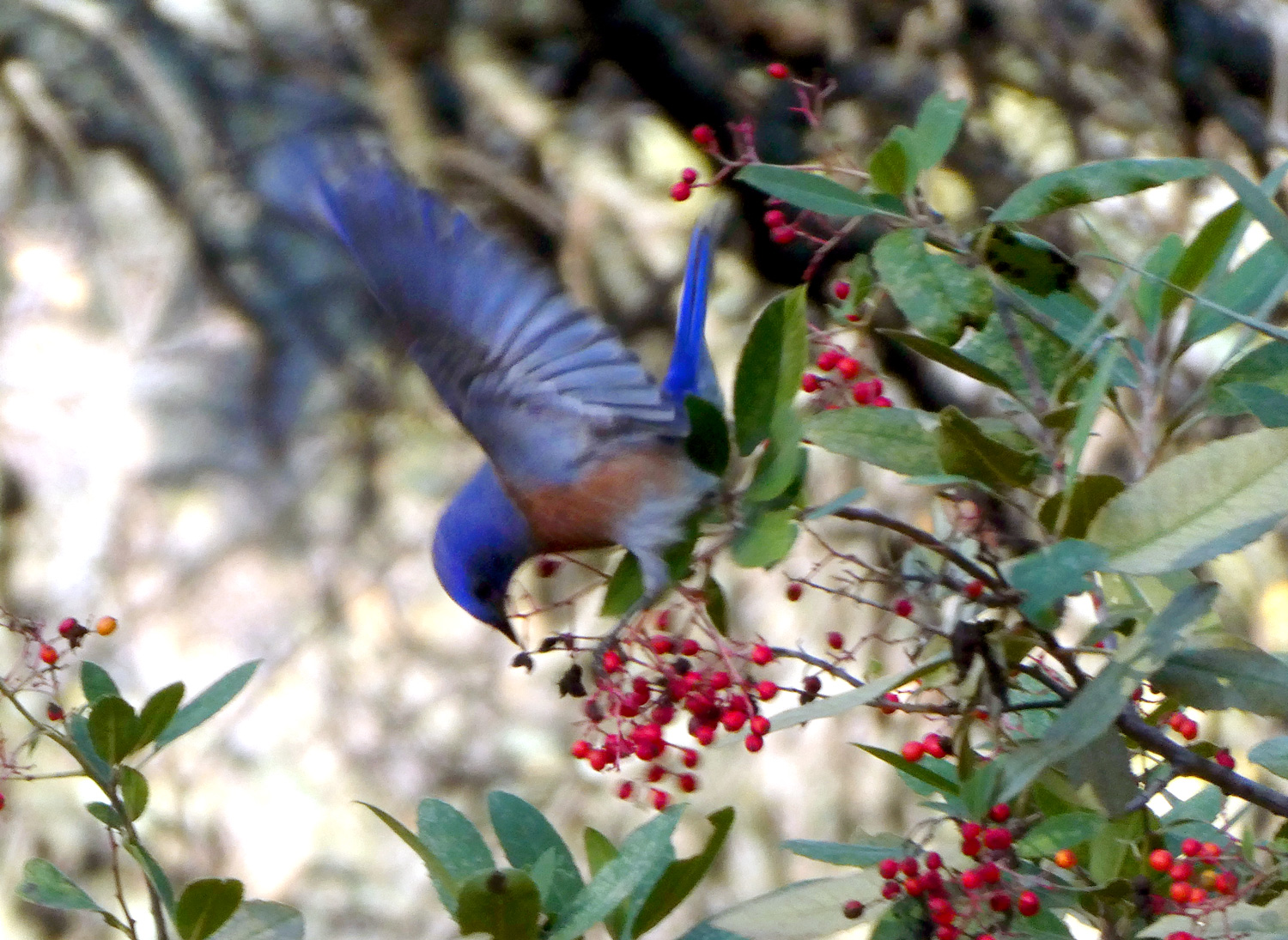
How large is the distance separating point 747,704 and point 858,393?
0.35 m

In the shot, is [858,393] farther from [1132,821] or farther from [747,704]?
[1132,821]

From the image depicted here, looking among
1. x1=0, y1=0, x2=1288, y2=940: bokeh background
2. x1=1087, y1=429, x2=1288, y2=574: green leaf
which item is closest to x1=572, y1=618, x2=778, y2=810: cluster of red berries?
x1=1087, y1=429, x2=1288, y2=574: green leaf

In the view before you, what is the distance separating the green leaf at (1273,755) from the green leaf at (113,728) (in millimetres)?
1105

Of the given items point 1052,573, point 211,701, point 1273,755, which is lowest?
point 1273,755

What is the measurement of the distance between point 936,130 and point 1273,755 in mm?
717

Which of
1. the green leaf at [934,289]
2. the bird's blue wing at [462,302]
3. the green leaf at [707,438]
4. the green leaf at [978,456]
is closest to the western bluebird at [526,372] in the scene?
the bird's blue wing at [462,302]

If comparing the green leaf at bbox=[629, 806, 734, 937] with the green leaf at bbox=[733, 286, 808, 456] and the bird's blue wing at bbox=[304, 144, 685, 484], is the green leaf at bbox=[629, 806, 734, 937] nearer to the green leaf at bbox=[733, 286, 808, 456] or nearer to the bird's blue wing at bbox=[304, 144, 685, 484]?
the green leaf at bbox=[733, 286, 808, 456]

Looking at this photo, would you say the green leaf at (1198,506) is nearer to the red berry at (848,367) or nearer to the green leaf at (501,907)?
the red berry at (848,367)

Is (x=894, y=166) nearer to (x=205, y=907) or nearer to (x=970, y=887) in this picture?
(x=970, y=887)

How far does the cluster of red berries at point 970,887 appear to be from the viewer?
1189mm

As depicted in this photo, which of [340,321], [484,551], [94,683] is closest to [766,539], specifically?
[94,683]

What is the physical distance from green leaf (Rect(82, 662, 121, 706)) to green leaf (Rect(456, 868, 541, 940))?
537mm

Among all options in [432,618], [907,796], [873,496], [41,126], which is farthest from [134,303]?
[907,796]

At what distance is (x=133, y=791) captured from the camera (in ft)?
4.55
